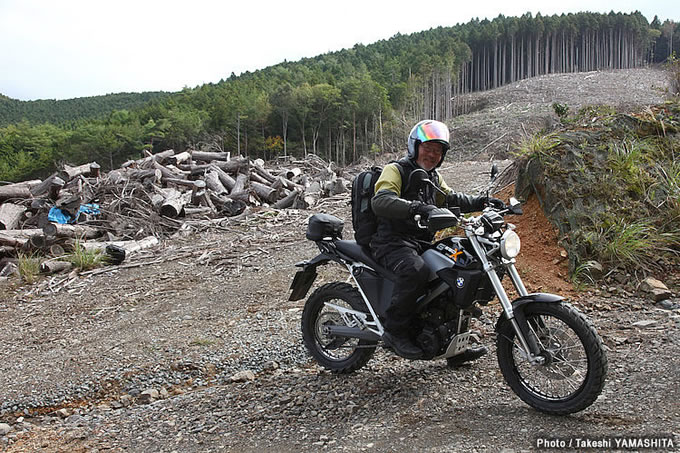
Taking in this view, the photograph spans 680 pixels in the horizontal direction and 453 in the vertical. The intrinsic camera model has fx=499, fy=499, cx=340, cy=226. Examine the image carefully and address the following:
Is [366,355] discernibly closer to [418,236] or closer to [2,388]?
[418,236]

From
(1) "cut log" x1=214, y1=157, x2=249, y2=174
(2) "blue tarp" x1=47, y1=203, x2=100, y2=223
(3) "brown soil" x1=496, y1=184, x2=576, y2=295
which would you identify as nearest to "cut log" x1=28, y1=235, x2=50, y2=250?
(2) "blue tarp" x1=47, y1=203, x2=100, y2=223

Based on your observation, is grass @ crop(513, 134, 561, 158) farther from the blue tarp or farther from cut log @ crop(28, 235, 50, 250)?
the blue tarp

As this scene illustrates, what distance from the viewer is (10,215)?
1273cm

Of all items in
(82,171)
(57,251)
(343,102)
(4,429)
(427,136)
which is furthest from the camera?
(343,102)

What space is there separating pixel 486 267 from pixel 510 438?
3.56 feet

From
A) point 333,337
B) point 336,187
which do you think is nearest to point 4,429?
point 333,337

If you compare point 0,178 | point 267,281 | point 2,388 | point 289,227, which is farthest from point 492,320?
point 0,178

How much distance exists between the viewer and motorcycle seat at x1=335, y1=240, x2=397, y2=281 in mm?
4046

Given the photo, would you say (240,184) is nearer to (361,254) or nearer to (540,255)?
(540,255)

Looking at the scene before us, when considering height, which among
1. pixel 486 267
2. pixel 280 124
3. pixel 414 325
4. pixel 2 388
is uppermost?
pixel 280 124

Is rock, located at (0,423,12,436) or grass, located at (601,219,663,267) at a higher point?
grass, located at (601,219,663,267)

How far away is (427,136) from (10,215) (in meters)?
12.7

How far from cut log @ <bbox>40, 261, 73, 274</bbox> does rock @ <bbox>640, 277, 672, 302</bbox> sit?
9.41 m

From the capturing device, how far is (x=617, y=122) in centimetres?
743
